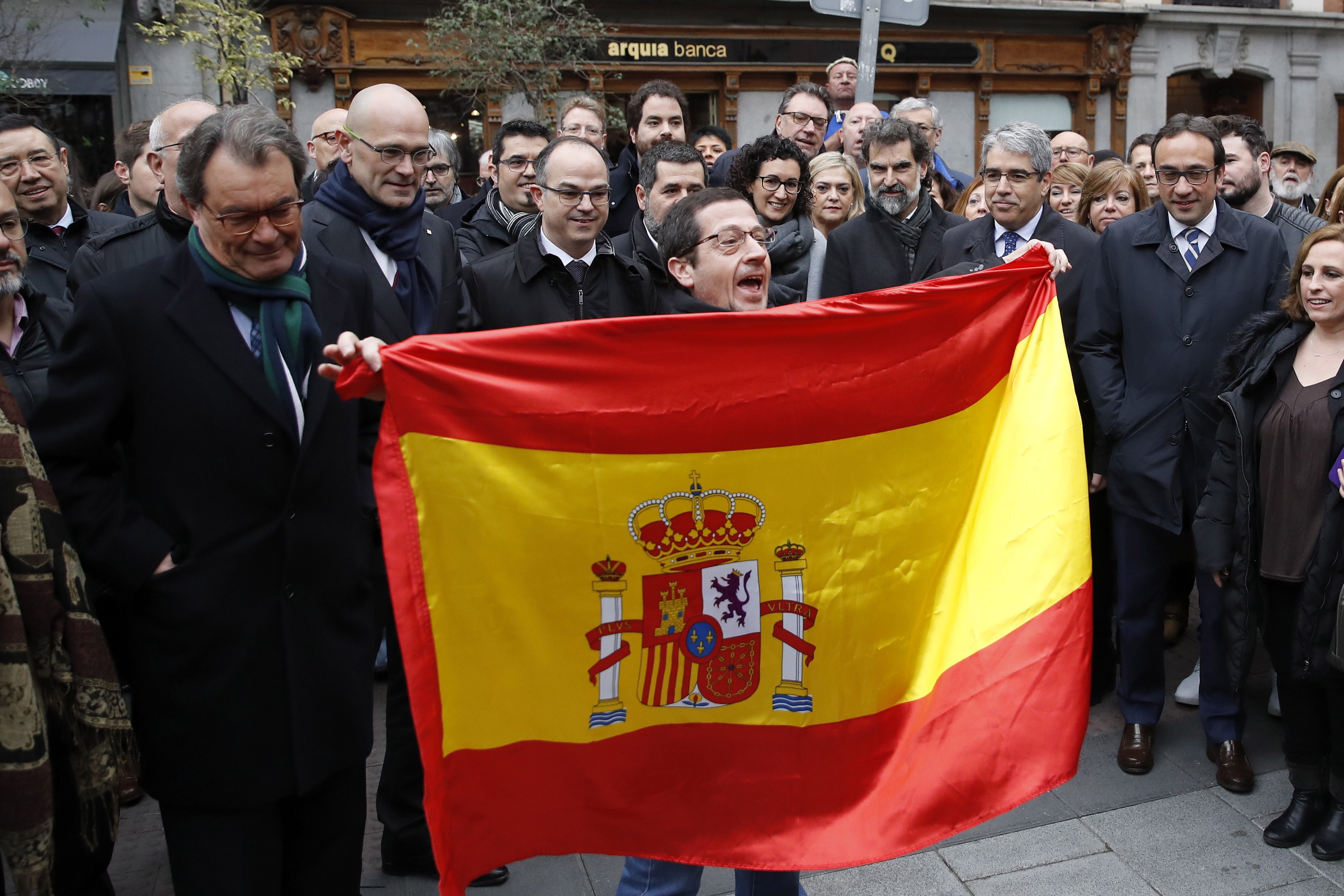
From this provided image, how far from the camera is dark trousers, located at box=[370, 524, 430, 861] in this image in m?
3.51

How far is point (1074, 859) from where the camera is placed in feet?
12.1

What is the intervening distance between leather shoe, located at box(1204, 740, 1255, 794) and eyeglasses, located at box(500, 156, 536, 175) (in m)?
3.94

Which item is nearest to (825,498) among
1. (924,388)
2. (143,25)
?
(924,388)

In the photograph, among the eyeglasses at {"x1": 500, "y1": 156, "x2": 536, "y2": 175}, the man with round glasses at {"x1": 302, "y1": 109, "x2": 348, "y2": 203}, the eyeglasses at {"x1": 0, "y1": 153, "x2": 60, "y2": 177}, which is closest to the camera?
the eyeglasses at {"x1": 0, "y1": 153, "x2": 60, "y2": 177}

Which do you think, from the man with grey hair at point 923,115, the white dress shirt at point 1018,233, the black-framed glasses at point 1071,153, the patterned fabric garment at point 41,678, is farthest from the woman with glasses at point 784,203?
the patterned fabric garment at point 41,678

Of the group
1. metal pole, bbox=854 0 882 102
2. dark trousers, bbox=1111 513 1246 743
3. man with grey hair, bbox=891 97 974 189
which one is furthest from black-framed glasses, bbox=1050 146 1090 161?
dark trousers, bbox=1111 513 1246 743

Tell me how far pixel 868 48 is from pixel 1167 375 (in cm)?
311

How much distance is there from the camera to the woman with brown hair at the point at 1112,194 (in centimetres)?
573

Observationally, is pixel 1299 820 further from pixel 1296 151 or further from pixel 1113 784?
pixel 1296 151

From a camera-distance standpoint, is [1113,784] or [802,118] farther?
[802,118]

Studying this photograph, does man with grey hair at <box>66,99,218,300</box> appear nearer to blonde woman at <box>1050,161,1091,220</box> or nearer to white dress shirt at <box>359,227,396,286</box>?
white dress shirt at <box>359,227,396,286</box>

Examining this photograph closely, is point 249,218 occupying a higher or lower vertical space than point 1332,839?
higher

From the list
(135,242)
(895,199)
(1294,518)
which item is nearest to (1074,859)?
(1294,518)

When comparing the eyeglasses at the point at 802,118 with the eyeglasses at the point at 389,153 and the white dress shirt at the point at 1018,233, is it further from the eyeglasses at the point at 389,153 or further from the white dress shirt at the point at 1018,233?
the eyeglasses at the point at 389,153
